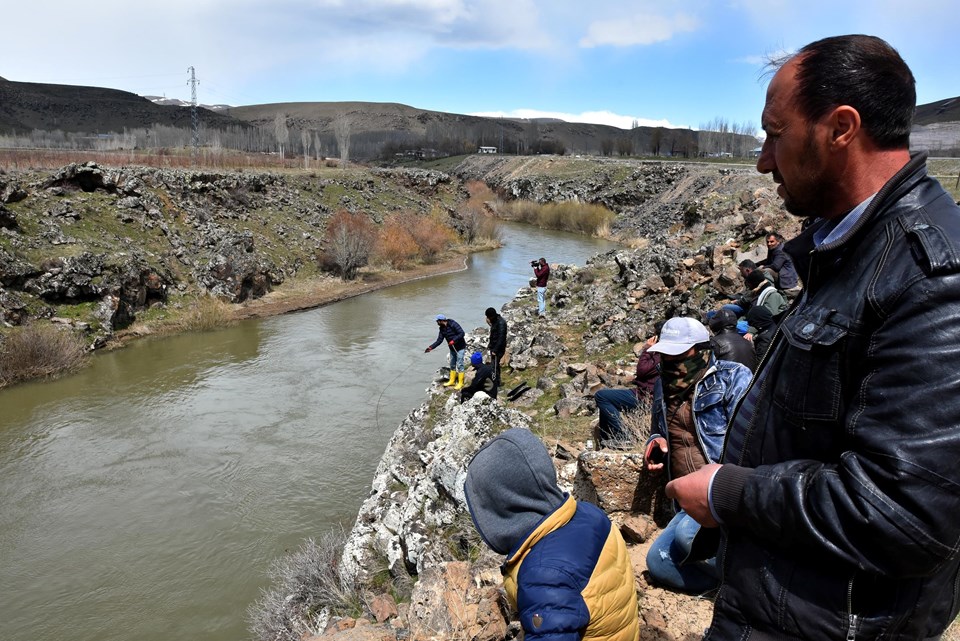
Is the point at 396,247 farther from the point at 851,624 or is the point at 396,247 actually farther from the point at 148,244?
the point at 851,624

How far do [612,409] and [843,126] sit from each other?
5.53 meters

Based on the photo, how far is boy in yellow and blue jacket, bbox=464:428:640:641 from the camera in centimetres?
206

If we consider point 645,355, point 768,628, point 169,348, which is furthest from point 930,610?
point 169,348

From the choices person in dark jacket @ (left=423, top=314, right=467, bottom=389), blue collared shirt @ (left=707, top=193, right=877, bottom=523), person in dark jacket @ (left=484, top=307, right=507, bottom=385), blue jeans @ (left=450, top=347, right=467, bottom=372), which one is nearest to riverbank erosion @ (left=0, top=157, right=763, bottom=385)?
person in dark jacket @ (left=423, top=314, right=467, bottom=389)

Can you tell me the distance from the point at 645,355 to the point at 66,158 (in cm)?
3647

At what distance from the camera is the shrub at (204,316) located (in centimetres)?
2125

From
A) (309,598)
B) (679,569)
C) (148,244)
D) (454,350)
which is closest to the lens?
(679,569)

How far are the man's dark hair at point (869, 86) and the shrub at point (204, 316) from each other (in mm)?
23100

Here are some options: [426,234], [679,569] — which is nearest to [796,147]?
[679,569]

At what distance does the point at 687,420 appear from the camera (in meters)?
3.45

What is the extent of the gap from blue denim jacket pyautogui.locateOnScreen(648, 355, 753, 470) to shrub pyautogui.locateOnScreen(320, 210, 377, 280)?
27971mm

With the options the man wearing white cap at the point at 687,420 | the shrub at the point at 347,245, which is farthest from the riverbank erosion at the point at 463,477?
the shrub at the point at 347,245

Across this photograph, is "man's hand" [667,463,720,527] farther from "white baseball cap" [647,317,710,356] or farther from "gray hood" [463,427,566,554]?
"white baseball cap" [647,317,710,356]

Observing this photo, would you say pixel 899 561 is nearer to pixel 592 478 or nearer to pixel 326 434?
pixel 592 478
